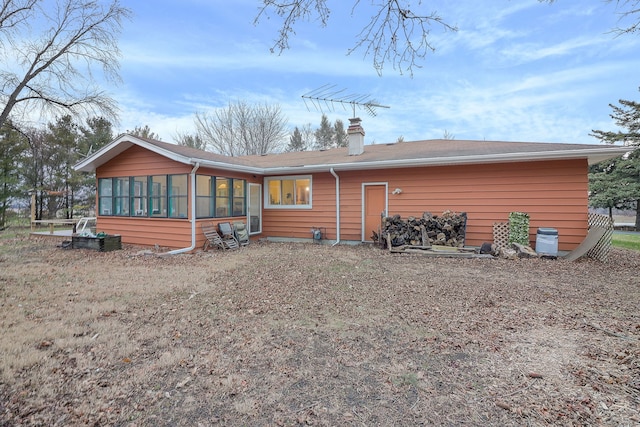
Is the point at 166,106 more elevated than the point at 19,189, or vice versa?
the point at 166,106

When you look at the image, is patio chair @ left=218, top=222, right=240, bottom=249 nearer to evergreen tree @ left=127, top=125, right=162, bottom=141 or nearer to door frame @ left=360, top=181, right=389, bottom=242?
door frame @ left=360, top=181, right=389, bottom=242

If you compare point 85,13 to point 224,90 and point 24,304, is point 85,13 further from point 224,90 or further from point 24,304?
point 224,90

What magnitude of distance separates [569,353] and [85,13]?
13.7 m

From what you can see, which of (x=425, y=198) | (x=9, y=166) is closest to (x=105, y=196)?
(x=9, y=166)

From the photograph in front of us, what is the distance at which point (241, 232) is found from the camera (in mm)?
9242

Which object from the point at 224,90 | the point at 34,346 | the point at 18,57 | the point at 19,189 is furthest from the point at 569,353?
the point at 224,90

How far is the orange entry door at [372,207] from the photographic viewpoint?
9.15 meters

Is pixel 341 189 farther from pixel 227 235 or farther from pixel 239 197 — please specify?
pixel 227 235

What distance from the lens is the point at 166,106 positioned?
20.9 metres

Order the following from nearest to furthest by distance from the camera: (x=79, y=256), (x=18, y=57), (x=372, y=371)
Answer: (x=372, y=371) < (x=79, y=256) < (x=18, y=57)

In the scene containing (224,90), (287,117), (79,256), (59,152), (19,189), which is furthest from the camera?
(287,117)

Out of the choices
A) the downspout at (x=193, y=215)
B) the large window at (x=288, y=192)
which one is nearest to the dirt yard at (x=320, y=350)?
the downspout at (x=193, y=215)

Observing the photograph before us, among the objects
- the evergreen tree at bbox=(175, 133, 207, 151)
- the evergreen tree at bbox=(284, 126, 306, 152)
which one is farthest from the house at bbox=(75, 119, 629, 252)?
the evergreen tree at bbox=(284, 126, 306, 152)

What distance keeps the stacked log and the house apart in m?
0.41
